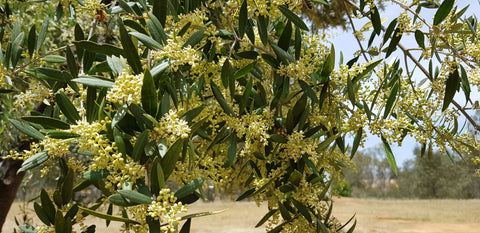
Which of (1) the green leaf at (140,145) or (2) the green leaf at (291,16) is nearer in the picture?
(1) the green leaf at (140,145)

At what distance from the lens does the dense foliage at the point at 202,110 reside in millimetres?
673

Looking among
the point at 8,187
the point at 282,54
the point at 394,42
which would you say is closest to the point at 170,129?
the point at 282,54

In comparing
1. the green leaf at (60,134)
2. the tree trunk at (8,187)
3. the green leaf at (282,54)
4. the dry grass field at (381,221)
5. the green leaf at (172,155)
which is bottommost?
the dry grass field at (381,221)

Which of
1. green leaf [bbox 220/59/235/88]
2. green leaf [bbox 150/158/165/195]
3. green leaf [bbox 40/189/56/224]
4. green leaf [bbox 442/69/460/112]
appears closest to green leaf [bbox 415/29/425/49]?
green leaf [bbox 442/69/460/112]

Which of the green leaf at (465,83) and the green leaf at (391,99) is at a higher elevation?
the green leaf at (465,83)

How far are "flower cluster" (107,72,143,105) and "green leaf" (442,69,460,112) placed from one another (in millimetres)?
809

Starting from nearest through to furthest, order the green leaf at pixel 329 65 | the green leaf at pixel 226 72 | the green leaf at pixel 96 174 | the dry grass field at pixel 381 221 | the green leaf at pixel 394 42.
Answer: the green leaf at pixel 96 174 → the green leaf at pixel 226 72 → the green leaf at pixel 329 65 → the green leaf at pixel 394 42 → the dry grass field at pixel 381 221

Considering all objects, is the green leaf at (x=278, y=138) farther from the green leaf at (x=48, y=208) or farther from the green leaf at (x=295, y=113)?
the green leaf at (x=48, y=208)

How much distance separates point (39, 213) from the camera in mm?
912

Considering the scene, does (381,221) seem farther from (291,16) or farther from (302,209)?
(291,16)

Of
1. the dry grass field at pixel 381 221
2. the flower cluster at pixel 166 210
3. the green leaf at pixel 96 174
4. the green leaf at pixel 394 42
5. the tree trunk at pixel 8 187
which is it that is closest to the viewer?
the flower cluster at pixel 166 210

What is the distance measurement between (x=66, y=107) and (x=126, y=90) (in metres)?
0.22

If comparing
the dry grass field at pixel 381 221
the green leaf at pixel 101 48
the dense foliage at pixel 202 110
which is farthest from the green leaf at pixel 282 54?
the dry grass field at pixel 381 221

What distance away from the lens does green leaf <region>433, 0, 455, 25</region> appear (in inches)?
38.5
